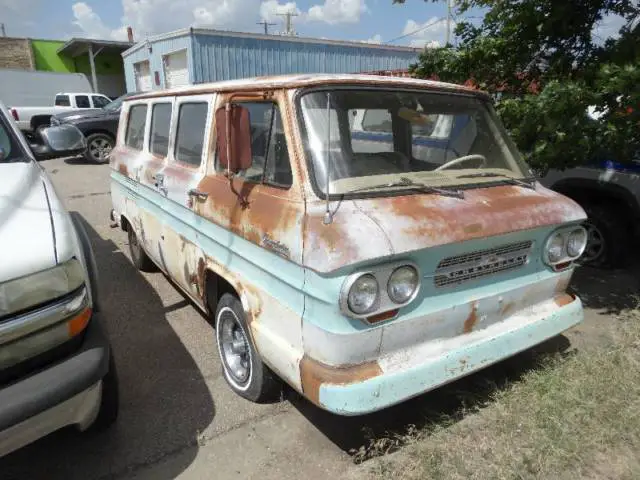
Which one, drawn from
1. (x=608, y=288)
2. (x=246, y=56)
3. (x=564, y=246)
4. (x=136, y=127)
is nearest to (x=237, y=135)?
(x=564, y=246)

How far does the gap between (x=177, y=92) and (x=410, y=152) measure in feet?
6.41

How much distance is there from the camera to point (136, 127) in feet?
15.7

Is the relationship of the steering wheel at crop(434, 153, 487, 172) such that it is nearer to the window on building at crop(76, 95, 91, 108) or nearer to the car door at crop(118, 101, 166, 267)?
the car door at crop(118, 101, 166, 267)

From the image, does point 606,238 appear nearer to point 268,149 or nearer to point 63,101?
point 268,149

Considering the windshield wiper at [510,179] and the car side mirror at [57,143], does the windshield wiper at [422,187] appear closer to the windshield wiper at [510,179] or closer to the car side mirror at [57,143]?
the windshield wiper at [510,179]

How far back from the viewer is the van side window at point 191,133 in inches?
130

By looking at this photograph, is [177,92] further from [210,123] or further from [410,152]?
[410,152]

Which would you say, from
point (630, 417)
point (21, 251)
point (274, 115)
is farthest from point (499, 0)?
point (21, 251)

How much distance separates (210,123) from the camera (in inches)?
124

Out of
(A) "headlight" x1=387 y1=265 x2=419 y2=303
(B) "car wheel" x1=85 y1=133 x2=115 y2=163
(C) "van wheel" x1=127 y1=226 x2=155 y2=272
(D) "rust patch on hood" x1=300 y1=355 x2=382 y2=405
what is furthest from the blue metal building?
(D) "rust patch on hood" x1=300 y1=355 x2=382 y2=405

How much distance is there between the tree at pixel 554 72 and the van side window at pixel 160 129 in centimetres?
280

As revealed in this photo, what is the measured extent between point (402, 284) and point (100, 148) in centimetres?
1255

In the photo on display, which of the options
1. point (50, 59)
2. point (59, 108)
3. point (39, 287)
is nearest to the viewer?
point (39, 287)

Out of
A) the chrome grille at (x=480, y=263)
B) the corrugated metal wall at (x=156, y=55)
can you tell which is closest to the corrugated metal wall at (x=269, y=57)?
the corrugated metal wall at (x=156, y=55)
